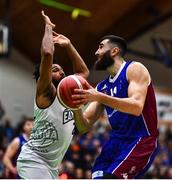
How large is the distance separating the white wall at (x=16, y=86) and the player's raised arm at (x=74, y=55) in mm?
11830

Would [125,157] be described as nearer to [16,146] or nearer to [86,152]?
[16,146]

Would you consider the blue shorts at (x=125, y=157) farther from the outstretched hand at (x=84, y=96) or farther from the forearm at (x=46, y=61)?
the outstretched hand at (x=84, y=96)

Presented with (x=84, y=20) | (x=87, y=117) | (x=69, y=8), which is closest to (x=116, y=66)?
(x=87, y=117)

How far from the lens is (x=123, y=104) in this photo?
485cm

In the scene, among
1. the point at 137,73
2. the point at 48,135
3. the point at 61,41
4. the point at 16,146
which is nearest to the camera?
the point at 137,73

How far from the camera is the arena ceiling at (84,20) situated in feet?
53.2

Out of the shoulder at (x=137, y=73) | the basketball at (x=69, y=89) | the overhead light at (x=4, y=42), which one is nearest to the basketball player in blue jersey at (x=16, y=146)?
the overhead light at (x=4, y=42)

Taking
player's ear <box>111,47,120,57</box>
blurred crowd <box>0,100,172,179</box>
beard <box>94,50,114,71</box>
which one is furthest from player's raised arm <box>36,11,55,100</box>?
blurred crowd <box>0,100,172,179</box>

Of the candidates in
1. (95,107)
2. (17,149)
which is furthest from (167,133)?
(95,107)

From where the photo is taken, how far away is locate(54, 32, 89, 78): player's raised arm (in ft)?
19.6

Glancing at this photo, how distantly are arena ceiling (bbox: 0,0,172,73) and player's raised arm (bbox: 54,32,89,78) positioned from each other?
9.52 meters

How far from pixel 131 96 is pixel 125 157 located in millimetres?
671

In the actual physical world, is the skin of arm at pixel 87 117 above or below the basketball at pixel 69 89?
below

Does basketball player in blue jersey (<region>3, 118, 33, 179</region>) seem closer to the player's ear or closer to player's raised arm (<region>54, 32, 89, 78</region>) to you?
player's raised arm (<region>54, 32, 89, 78</region>)
